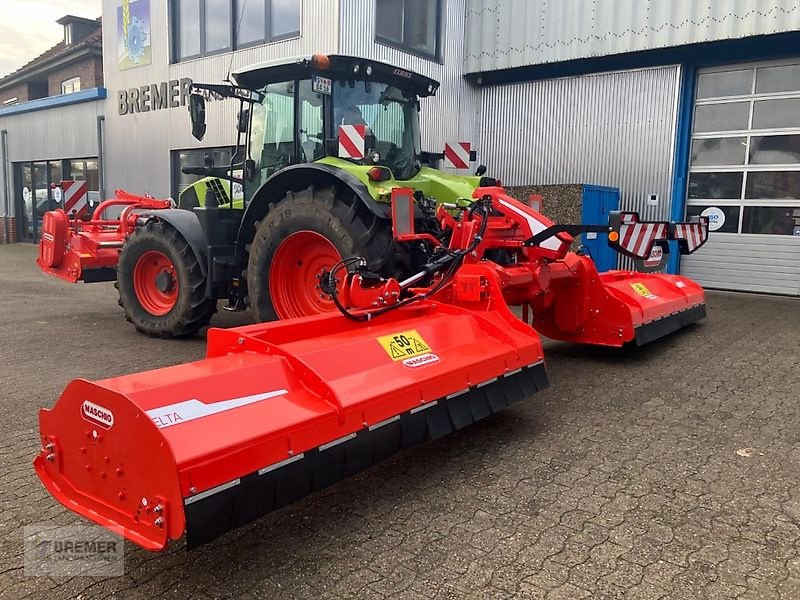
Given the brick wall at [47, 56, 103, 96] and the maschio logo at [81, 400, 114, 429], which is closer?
the maschio logo at [81, 400, 114, 429]

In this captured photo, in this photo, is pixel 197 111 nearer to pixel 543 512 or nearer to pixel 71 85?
pixel 543 512

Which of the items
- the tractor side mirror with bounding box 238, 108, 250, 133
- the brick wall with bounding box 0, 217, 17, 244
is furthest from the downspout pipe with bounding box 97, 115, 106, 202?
the tractor side mirror with bounding box 238, 108, 250, 133

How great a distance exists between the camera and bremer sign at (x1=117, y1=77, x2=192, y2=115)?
13.1m

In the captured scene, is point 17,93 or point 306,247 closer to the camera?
point 306,247

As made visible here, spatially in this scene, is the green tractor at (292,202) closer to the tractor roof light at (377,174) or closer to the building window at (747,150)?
the tractor roof light at (377,174)

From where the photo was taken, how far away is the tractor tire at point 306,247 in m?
4.43

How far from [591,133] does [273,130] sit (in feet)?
23.7

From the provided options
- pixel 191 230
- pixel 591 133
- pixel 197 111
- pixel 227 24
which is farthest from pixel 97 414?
Answer: pixel 227 24

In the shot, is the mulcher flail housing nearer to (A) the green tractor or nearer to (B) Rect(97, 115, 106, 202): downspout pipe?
(A) the green tractor

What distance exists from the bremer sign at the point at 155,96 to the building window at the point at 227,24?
60 cm

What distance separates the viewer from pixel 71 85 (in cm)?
2131

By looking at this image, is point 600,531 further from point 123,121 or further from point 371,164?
point 123,121

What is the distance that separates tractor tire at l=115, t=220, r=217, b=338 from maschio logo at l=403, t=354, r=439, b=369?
3299 millimetres

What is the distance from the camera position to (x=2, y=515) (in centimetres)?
272
